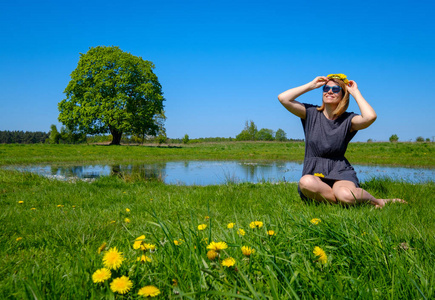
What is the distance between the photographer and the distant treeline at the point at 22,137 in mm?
80438

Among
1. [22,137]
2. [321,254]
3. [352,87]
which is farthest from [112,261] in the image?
[22,137]

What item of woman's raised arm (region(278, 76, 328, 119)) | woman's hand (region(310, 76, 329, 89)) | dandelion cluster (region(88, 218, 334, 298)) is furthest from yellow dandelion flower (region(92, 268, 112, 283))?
woman's hand (region(310, 76, 329, 89))

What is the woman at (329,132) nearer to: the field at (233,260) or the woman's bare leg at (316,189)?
the woman's bare leg at (316,189)

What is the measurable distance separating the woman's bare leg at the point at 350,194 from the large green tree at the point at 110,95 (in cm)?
2730

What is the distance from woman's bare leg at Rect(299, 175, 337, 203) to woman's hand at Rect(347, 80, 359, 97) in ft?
3.70

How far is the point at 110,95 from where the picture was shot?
30.0m

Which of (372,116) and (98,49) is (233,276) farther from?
(98,49)

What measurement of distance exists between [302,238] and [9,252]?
205cm

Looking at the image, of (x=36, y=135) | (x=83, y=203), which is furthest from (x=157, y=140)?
(x=36, y=135)

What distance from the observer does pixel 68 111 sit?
3014 cm

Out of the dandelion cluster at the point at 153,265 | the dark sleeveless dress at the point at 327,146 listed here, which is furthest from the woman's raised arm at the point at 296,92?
the dandelion cluster at the point at 153,265

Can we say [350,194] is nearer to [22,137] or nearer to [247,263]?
[247,263]

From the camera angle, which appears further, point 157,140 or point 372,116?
point 157,140

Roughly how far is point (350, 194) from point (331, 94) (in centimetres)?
124
